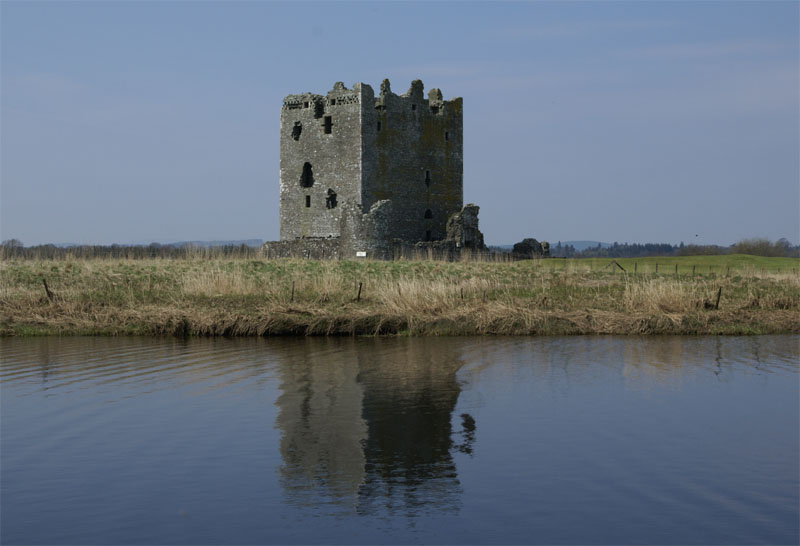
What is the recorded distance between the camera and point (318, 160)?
43.9 m

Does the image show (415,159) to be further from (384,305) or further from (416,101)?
(384,305)

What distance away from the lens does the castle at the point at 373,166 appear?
139 ft

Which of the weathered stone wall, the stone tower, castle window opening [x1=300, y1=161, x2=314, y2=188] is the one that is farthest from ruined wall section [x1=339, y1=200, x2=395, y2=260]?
castle window opening [x1=300, y1=161, x2=314, y2=188]

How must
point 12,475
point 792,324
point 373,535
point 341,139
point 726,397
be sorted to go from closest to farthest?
point 373,535, point 12,475, point 726,397, point 792,324, point 341,139

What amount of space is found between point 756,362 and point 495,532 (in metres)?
9.67

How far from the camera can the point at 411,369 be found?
15297 millimetres

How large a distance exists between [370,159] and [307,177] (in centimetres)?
387

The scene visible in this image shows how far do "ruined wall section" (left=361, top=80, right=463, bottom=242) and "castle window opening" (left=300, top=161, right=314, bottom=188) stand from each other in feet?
11.7

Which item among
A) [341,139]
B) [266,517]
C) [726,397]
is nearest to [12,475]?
[266,517]

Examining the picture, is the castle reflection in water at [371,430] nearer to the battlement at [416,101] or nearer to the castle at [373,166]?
the castle at [373,166]

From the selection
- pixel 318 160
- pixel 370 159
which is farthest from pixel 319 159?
pixel 370 159

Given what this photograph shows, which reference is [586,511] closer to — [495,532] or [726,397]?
[495,532]

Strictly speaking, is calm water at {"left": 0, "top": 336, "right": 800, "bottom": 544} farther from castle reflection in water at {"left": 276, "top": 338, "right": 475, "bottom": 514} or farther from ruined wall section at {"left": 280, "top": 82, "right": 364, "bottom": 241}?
ruined wall section at {"left": 280, "top": 82, "right": 364, "bottom": 241}

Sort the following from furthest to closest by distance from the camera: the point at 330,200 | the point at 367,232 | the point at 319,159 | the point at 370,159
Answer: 1. the point at 319,159
2. the point at 330,200
3. the point at 370,159
4. the point at 367,232
